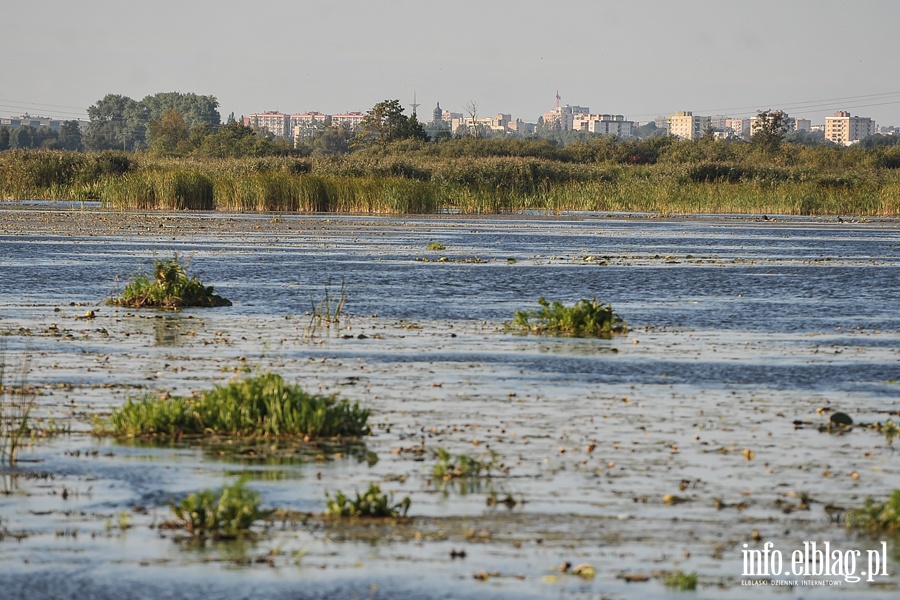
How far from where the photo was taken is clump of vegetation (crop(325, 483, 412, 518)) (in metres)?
8.81

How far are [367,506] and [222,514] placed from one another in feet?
3.12

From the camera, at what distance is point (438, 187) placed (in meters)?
66.2

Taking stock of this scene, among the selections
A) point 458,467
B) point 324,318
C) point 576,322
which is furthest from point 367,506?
point 324,318

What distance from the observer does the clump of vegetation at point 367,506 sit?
28.9ft

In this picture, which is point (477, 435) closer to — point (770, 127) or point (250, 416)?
point (250, 416)

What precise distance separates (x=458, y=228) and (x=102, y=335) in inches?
1312

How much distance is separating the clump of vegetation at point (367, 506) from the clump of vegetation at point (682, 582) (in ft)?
6.27

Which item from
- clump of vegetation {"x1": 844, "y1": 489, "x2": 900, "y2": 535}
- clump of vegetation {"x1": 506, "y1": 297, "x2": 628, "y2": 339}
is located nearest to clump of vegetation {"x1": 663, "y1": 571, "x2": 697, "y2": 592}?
clump of vegetation {"x1": 844, "y1": 489, "x2": 900, "y2": 535}

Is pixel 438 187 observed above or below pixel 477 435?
above

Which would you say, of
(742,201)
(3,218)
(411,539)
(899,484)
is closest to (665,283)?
(899,484)

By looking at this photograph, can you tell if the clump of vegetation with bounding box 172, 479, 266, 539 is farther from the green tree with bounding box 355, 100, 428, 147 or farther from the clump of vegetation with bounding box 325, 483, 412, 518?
the green tree with bounding box 355, 100, 428, 147

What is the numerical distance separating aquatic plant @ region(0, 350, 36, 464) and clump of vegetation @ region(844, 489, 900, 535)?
5788mm

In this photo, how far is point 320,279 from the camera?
28.0m

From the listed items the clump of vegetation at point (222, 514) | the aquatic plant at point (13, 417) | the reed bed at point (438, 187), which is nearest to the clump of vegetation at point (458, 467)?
the clump of vegetation at point (222, 514)
